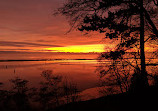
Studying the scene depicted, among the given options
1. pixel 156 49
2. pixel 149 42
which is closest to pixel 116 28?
pixel 149 42

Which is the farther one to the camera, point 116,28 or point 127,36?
point 127,36

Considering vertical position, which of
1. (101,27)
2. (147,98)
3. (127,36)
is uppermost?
(101,27)

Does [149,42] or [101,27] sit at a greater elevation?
[101,27]

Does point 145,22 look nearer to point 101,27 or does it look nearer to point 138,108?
point 101,27

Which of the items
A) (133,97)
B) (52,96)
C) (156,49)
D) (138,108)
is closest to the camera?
(138,108)

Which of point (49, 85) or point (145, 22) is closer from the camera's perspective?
point (145, 22)

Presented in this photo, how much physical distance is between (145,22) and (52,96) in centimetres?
1636

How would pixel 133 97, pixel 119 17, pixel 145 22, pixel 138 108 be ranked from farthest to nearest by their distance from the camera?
1. pixel 145 22
2. pixel 119 17
3. pixel 133 97
4. pixel 138 108

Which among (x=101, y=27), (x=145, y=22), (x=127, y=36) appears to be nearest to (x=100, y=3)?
(x=101, y=27)

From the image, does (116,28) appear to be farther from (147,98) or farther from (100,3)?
(147,98)

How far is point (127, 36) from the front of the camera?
816 cm

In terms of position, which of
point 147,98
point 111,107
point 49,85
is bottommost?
point 49,85

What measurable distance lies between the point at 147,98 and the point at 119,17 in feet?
15.8

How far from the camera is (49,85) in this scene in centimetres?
2128
